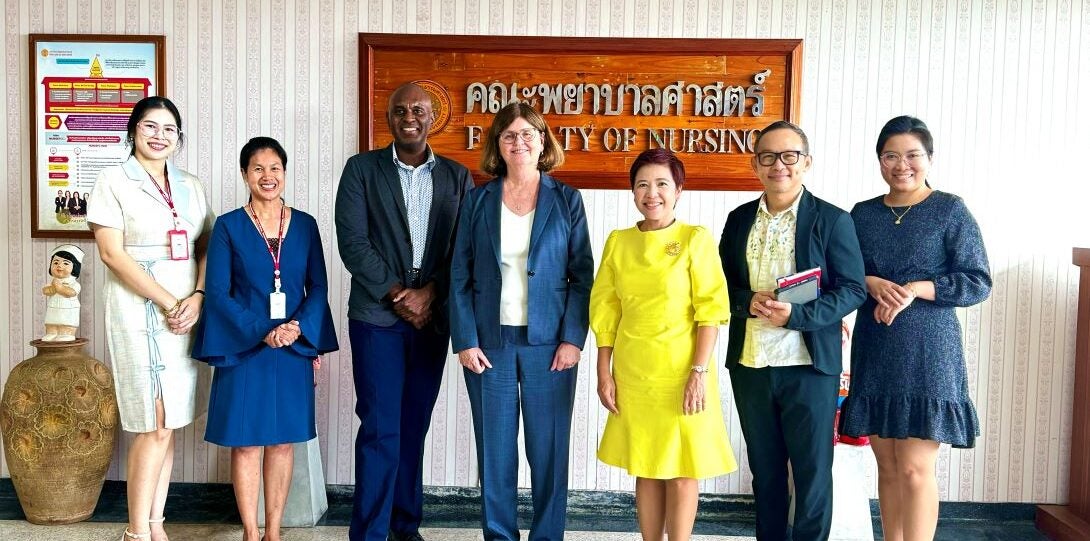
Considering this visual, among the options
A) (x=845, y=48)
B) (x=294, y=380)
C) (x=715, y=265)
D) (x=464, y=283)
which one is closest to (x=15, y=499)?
(x=294, y=380)

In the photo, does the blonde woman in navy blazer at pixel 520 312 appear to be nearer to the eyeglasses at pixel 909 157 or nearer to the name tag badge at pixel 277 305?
the name tag badge at pixel 277 305

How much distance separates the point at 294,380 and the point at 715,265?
1.44 meters

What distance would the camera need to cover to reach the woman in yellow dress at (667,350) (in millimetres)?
2240

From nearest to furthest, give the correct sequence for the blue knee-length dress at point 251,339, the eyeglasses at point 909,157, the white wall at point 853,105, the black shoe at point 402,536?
the eyeglasses at point 909,157 < the blue knee-length dress at point 251,339 < the black shoe at point 402,536 < the white wall at point 853,105

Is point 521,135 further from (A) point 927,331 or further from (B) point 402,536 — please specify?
(B) point 402,536

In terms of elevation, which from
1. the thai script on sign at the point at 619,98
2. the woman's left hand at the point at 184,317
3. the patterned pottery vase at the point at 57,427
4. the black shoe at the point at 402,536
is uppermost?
the thai script on sign at the point at 619,98

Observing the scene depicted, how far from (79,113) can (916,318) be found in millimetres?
3318

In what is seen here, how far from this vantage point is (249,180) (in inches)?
102

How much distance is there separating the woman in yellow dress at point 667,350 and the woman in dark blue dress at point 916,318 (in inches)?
18.3

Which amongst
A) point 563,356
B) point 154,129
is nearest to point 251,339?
point 154,129

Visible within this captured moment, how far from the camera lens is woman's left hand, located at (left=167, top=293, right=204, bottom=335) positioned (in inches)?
102

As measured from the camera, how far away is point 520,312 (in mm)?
2422

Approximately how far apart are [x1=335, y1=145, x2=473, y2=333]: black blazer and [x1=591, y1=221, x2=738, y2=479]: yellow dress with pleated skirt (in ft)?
2.29

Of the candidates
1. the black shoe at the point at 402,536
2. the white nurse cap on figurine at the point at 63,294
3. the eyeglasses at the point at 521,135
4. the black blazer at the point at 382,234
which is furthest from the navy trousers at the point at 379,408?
the white nurse cap on figurine at the point at 63,294
